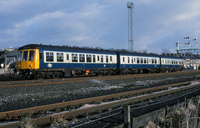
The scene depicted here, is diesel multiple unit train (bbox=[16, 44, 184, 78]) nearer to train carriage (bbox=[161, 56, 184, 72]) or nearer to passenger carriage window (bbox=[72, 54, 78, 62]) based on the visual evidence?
passenger carriage window (bbox=[72, 54, 78, 62])

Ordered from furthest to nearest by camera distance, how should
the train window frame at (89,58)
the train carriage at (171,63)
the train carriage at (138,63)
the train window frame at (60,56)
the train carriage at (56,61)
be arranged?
the train carriage at (171,63) → the train carriage at (138,63) → the train window frame at (89,58) → the train window frame at (60,56) → the train carriage at (56,61)

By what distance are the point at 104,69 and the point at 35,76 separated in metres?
9.44

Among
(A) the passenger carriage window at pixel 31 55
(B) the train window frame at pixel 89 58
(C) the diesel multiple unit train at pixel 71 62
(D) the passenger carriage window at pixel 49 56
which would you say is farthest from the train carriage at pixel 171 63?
(A) the passenger carriage window at pixel 31 55

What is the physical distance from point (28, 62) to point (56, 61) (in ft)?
8.37

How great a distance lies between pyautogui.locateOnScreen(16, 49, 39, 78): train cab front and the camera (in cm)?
1770

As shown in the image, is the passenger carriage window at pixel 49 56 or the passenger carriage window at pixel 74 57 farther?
the passenger carriage window at pixel 74 57

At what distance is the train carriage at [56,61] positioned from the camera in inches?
707

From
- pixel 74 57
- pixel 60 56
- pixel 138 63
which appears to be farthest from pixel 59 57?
pixel 138 63

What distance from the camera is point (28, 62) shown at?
17.9 metres

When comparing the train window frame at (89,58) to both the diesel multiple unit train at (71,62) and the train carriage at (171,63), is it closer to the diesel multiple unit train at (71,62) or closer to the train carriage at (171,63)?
the diesel multiple unit train at (71,62)

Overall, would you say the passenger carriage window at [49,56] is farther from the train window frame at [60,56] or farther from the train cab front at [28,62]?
the train cab front at [28,62]

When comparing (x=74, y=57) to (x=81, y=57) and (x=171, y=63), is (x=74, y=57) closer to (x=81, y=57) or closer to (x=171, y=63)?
(x=81, y=57)

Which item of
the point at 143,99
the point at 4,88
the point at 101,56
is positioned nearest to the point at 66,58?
the point at 101,56

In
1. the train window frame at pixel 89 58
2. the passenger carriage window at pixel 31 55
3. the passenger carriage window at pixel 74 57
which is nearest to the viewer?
the passenger carriage window at pixel 31 55
